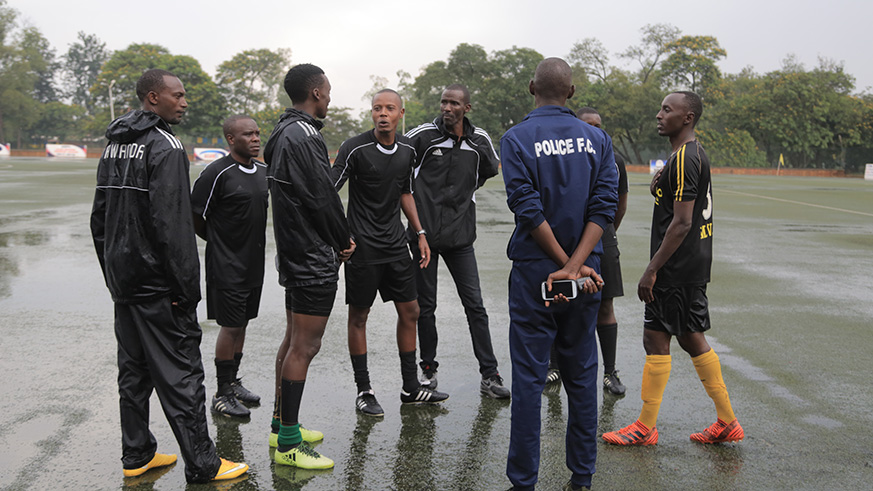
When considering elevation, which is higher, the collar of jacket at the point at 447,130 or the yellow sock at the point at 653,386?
the collar of jacket at the point at 447,130

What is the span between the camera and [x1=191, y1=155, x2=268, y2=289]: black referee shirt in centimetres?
440

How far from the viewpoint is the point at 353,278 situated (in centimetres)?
439

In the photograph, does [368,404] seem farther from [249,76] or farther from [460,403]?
[249,76]

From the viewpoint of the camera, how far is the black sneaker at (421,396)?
14.6 ft

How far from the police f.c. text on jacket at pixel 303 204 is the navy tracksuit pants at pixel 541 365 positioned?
1.02 m

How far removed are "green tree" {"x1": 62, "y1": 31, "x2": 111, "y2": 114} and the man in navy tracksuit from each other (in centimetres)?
12305

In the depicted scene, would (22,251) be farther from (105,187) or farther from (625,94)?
(625,94)

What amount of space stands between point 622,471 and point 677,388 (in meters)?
1.47

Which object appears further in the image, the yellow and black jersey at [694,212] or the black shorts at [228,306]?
the black shorts at [228,306]

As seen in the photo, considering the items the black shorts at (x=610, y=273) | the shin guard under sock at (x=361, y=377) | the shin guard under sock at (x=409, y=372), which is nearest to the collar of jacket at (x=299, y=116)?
the shin guard under sock at (x=361, y=377)

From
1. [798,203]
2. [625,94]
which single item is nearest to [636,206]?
[798,203]

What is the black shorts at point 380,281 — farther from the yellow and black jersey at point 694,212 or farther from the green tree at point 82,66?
the green tree at point 82,66

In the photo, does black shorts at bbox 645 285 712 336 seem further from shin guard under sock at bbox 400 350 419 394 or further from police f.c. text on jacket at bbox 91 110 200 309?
police f.c. text on jacket at bbox 91 110 200 309

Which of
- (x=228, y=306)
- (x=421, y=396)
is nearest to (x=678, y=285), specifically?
(x=421, y=396)
